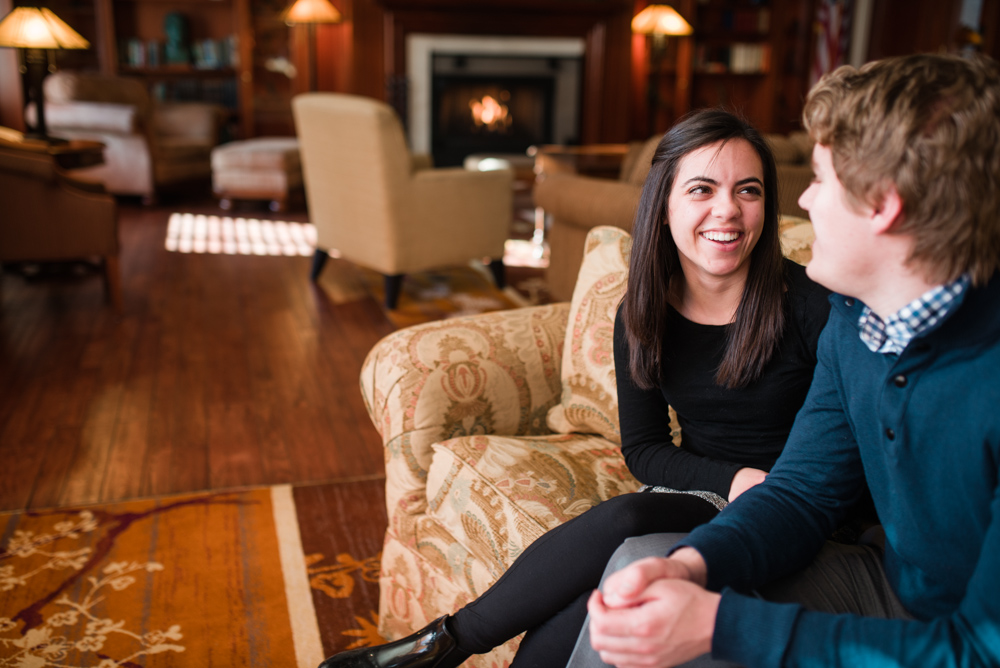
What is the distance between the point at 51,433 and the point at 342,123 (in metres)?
1.86

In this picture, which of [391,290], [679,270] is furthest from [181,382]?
[679,270]

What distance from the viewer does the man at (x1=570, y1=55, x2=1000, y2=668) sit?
74 centimetres

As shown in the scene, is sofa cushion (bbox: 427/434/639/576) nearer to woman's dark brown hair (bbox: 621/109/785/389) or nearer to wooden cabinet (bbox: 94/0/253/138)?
woman's dark brown hair (bbox: 621/109/785/389)

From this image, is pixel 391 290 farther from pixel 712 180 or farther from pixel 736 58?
pixel 736 58

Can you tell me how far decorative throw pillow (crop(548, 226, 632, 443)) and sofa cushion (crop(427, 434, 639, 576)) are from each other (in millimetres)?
75

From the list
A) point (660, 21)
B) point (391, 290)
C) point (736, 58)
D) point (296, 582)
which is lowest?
point (296, 582)

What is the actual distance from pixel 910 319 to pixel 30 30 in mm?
4248

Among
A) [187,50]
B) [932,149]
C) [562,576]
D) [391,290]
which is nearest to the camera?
[932,149]

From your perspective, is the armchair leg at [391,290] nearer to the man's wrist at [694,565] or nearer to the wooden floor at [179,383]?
the wooden floor at [179,383]

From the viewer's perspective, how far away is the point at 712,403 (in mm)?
1275

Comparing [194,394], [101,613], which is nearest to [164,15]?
[194,394]

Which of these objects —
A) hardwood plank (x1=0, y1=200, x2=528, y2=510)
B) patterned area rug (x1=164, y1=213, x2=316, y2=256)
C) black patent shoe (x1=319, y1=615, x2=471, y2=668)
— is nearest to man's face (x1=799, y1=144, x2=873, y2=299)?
black patent shoe (x1=319, y1=615, x2=471, y2=668)

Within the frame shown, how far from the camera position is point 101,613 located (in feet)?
5.39

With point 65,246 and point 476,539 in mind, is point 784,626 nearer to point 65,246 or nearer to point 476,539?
point 476,539
